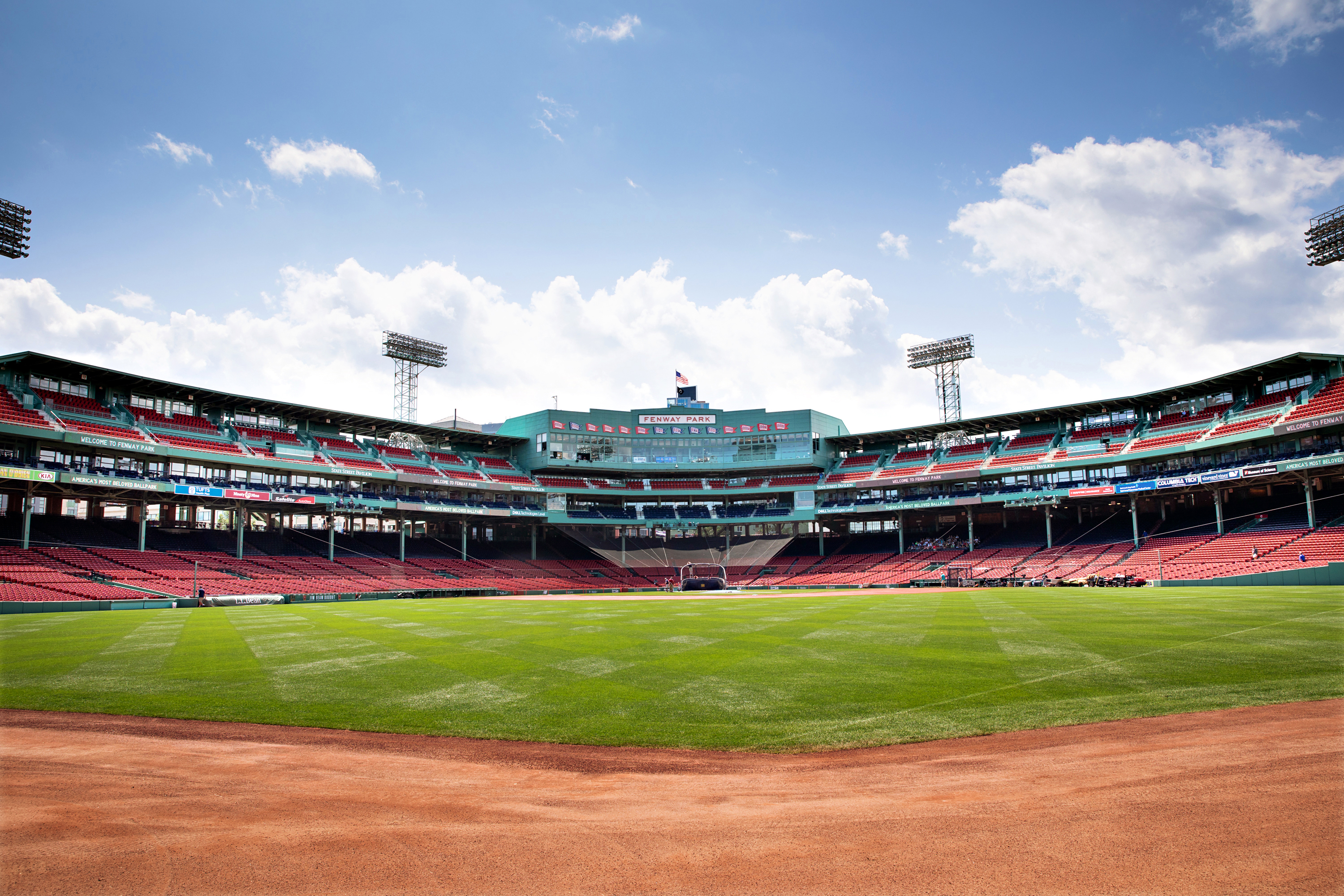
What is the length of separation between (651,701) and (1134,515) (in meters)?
58.6

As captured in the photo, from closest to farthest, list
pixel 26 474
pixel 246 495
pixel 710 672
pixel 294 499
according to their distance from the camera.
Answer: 1. pixel 710 672
2. pixel 26 474
3. pixel 246 495
4. pixel 294 499

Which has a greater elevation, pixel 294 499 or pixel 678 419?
pixel 678 419

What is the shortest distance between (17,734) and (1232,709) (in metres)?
16.1

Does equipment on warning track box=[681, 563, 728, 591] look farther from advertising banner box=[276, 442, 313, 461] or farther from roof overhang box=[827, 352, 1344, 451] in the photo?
advertising banner box=[276, 442, 313, 461]

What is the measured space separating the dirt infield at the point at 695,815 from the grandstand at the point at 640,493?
1625 inches

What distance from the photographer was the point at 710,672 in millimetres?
12883

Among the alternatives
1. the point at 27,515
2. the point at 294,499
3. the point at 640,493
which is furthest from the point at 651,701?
the point at 640,493

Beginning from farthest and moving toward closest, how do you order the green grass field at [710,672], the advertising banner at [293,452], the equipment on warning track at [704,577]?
1. the equipment on warning track at [704,577]
2. the advertising banner at [293,452]
3. the green grass field at [710,672]

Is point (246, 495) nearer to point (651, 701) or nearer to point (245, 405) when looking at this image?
point (245, 405)

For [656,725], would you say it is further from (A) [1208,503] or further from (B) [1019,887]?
(A) [1208,503]

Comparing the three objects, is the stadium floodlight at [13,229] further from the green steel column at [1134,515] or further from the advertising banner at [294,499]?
the green steel column at [1134,515]

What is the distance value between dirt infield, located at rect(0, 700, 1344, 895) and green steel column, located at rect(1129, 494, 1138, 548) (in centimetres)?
5428

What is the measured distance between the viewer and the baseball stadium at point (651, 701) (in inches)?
201

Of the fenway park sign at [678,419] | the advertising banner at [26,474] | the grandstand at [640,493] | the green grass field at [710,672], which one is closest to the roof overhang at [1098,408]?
the grandstand at [640,493]
